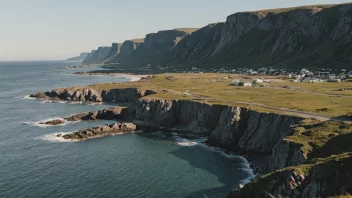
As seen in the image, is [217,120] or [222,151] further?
[217,120]

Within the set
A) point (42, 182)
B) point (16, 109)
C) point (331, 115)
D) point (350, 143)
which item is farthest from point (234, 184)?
point (16, 109)

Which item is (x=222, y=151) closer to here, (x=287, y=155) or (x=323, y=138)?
(x=287, y=155)

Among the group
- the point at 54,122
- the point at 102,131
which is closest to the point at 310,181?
the point at 102,131

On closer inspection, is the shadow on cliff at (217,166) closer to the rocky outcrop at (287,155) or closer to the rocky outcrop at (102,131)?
the rocky outcrop at (287,155)

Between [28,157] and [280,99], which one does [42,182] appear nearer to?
[28,157]

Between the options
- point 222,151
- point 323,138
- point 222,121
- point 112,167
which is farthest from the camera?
point 222,121

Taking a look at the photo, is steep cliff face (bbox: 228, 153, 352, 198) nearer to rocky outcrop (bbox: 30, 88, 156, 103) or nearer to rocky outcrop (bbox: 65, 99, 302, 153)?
rocky outcrop (bbox: 65, 99, 302, 153)
